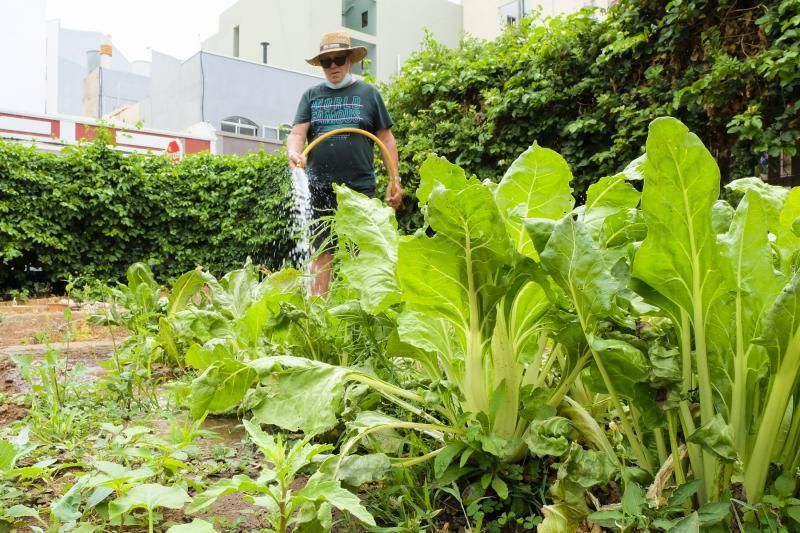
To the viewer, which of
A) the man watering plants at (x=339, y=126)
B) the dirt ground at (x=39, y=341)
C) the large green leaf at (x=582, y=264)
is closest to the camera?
the large green leaf at (x=582, y=264)

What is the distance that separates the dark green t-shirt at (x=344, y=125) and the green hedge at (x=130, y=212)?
3.17m

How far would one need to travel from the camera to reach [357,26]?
24.6 metres

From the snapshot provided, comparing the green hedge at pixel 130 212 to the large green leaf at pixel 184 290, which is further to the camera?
the green hedge at pixel 130 212

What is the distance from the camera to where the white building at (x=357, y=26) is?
23.7 meters

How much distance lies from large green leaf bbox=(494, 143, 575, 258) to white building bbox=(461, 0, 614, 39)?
1772 centimetres

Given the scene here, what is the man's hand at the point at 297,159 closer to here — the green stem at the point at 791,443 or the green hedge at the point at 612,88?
the green hedge at the point at 612,88

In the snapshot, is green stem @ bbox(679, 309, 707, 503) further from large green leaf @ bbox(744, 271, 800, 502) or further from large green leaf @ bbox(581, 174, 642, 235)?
large green leaf @ bbox(581, 174, 642, 235)

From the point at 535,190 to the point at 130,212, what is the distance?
9.17 metres

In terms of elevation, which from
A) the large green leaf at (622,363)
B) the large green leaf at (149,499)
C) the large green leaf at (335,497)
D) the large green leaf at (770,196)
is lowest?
the large green leaf at (149,499)

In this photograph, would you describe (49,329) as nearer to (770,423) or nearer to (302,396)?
(302,396)

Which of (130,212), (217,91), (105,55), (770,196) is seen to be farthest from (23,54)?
(770,196)

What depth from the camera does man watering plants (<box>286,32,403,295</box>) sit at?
430 centimetres

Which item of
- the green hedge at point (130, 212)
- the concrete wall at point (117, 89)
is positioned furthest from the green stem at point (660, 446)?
the concrete wall at point (117, 89)

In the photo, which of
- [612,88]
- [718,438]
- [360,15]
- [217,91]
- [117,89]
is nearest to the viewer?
[718,438]
